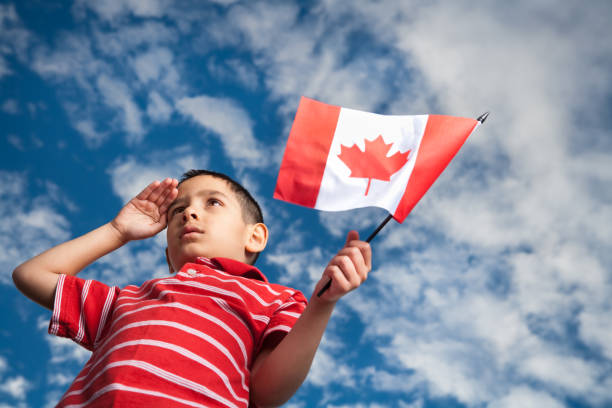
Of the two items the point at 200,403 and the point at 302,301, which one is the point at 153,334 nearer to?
the point at 200,403

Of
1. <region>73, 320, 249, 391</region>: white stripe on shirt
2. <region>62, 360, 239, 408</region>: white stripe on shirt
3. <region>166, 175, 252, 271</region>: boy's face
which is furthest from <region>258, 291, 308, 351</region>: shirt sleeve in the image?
<region>166, 175, 252, 271</region>: boy's face

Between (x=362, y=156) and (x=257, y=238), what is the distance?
42.7 inches

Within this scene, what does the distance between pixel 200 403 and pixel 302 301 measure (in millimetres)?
823

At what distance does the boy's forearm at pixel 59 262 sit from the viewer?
8.30 ft

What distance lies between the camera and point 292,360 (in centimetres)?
192

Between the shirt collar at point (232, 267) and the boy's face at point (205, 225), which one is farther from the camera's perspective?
the boy's face at point (205, 225)

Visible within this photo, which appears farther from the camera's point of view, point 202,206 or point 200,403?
point 202,206

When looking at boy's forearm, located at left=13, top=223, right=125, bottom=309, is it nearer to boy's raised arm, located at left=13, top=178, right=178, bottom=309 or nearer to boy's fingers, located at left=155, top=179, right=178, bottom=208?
boy's raised arm, located at left=13, top=178, right=178, bottom=309

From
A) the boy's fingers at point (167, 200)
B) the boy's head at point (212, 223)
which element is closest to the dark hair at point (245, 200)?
the boy's head at point (212, 223)

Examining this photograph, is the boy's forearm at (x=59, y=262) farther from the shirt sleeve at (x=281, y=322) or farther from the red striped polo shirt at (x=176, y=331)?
the shirt sleeve at (x=281, y=322)

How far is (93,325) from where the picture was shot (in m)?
2.43

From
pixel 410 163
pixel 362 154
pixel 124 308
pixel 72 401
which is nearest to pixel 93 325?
pixel 124 308

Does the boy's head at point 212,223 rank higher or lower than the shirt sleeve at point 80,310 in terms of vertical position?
higher

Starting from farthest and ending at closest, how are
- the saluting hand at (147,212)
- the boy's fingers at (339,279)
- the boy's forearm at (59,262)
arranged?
1. the saluting hand at (147,212)
2. the boy's forearm at (59,262)
3. the boy's fingers at (339,279)
